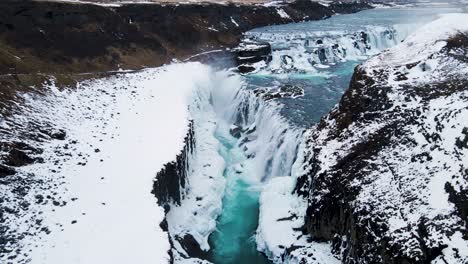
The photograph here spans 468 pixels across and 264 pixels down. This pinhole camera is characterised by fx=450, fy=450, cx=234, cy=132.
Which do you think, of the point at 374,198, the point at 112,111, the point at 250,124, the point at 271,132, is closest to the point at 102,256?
the point at 374,198

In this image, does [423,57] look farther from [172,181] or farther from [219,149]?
[172,181]

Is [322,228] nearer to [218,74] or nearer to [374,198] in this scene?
[374,198]

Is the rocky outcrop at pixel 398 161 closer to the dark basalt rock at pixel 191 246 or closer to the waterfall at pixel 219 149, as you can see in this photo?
the waterfall at pixel 219 149

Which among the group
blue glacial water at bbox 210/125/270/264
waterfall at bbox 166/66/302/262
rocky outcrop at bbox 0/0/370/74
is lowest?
blue glacial water at bbox 210/125/270/264

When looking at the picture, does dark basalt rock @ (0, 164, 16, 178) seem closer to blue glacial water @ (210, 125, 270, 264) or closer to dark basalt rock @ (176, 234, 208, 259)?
dark basalt rock @ (176, 234, 208, 259)

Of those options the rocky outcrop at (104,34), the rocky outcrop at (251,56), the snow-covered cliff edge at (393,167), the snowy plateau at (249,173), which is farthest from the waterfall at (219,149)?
the rocky outcrop at (104,34)

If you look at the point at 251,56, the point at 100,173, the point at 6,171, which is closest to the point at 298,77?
the point at 251,56

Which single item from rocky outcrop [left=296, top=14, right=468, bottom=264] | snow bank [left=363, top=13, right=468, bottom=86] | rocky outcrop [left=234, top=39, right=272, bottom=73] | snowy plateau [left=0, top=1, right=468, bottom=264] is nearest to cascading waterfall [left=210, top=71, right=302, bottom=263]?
snowy plateau [left=0, top=1, right=468, bottom=264]
